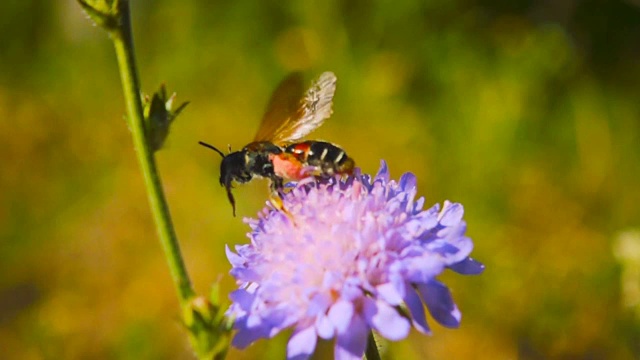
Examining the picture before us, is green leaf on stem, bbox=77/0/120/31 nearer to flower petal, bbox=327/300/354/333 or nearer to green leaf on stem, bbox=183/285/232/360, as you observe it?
green leaf on stem, bbox=183/285/232/360

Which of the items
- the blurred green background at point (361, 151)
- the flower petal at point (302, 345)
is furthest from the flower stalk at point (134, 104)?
the blurred green background at point (361, 151)

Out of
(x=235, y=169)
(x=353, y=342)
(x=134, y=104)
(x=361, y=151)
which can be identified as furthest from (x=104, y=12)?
(x=361, y=151)

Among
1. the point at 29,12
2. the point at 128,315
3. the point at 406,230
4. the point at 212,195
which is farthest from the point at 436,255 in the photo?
the point at 29,12

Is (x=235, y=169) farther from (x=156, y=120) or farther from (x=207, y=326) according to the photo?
(x=207, y=326)

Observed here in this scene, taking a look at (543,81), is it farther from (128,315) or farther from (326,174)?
(326,174)

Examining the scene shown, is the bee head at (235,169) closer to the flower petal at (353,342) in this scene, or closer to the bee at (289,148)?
the bee at (289,148)

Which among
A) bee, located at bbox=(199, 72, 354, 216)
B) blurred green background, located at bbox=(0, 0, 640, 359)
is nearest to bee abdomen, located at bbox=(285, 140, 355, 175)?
bee, located at bbox=(199, 72, 354, 216)
